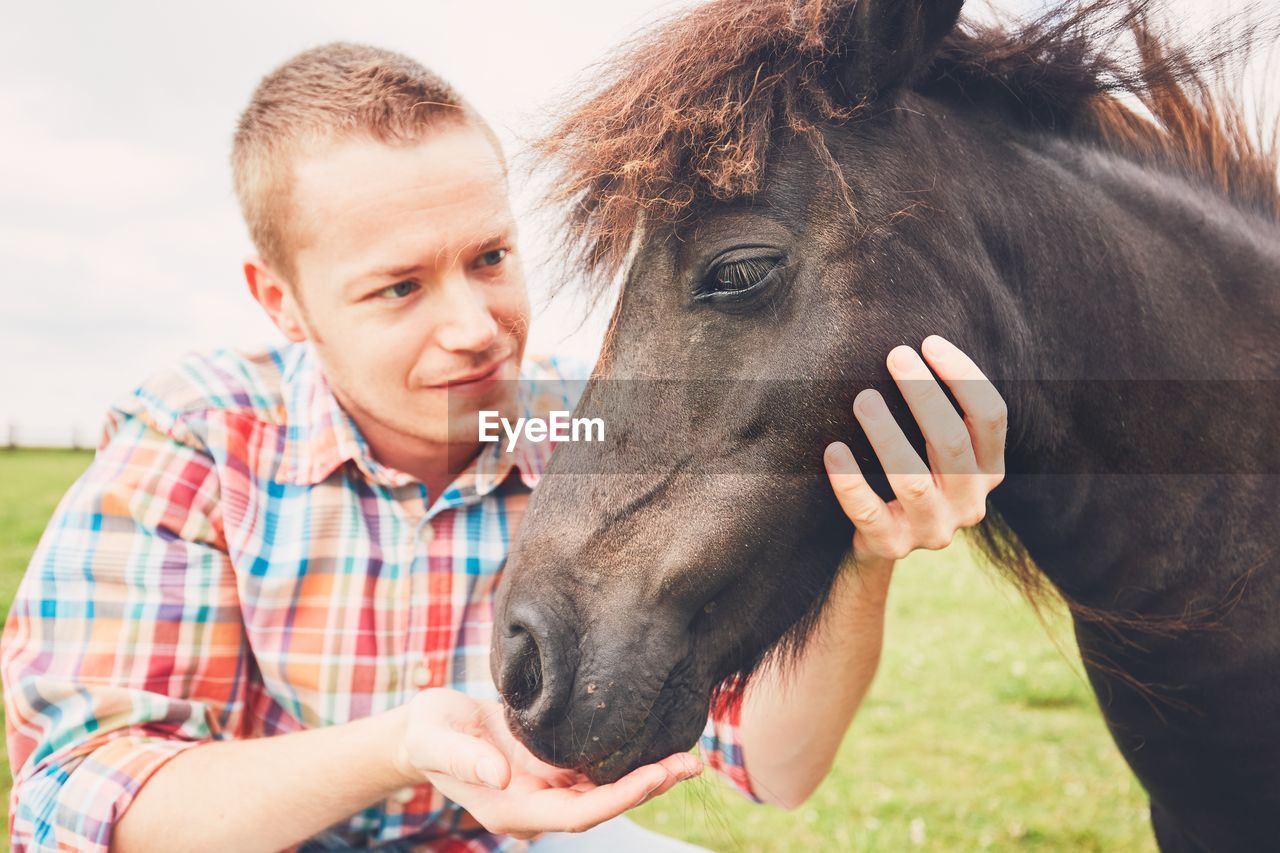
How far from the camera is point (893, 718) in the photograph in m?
6.25

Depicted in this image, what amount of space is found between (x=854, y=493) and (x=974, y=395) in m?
A: 0.28

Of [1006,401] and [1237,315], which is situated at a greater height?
[1237,315]

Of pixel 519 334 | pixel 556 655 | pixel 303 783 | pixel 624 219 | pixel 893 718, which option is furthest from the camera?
pixel 893 718

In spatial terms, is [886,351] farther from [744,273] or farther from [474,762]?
[474,762]

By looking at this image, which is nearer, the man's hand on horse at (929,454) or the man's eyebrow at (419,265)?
the man's hand on horse at (929,454)

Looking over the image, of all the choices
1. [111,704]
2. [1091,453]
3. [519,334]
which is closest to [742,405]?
[1091,453]

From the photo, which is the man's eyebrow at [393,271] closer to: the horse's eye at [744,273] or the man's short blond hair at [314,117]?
the man's short blond hair at [314,117]

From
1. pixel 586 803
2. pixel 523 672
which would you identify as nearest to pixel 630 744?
pixel 586 803

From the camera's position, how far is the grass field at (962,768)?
4.48m

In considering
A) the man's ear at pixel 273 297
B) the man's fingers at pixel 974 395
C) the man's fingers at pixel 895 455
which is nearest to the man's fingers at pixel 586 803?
the man's fingers at pixel 895 455

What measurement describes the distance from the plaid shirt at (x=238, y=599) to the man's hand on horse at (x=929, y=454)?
0.54 meters

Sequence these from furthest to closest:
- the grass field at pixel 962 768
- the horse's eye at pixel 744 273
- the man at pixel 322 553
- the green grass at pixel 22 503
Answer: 1. the green grass at pixel 22 503
2. the grass field at pixel 962 768
3. the man at pixel 322 553
4. the horse's eye at pixel 744 273

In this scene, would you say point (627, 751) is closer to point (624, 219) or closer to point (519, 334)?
point (624, 219)

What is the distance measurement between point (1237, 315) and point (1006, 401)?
585mm
